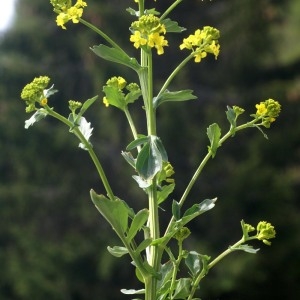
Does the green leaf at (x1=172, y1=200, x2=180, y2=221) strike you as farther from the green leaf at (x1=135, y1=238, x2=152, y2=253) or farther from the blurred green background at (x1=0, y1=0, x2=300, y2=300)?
the blurred green background at (x1=0, y1=0, x2=300, y2=300)

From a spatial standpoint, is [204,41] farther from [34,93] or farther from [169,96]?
[34,93]

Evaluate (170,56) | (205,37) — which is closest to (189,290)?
(205,37)

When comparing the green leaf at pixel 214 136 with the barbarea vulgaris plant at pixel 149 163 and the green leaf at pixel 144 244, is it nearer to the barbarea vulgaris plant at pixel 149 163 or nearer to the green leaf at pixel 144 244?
the barbarea vulgaris plant at pixel 149 163

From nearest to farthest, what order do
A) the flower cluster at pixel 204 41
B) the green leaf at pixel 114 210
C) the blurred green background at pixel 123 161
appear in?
the green leaf at pixel 114 210 → the flower cluster at pixel 204 41 → the blurred green background at pixel 123 161

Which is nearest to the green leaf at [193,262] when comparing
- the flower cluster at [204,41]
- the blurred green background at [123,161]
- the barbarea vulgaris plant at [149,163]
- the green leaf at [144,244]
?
the barbarea vulgaris plant at [149,163]

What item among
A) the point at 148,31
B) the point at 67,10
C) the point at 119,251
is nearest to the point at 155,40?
the point at 148,31

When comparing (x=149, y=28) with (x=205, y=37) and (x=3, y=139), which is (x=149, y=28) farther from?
(x=3, y=139)

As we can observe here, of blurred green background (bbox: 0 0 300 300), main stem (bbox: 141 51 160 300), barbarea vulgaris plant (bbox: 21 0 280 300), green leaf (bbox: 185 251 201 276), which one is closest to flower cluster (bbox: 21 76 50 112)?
barbarea vulgaris plant (bbox: 21 0 280 300)
